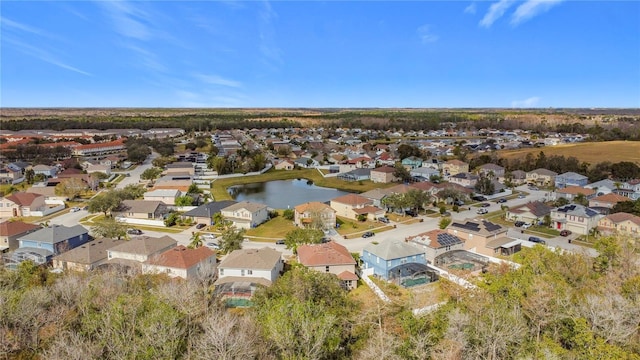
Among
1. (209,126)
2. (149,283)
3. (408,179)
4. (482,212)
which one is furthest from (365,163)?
(209,126)

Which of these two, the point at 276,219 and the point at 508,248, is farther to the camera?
the point at 276,219

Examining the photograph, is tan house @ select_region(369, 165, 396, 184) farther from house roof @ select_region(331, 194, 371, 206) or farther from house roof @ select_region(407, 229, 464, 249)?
house roof @ select_region(407, 229, 464, 249)

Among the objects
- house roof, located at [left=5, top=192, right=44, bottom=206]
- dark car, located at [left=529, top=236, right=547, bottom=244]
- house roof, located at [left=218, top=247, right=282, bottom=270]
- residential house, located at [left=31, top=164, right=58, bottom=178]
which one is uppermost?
residential house, located at [left=31, top=164, right=58, bottom=178]

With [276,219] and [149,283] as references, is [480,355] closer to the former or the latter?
[149,283]

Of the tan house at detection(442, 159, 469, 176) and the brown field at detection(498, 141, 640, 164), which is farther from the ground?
the brown field at detection(498, 141, 640, 164)

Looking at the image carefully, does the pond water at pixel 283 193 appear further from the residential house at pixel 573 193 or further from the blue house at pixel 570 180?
the blue house at pixel 570 180

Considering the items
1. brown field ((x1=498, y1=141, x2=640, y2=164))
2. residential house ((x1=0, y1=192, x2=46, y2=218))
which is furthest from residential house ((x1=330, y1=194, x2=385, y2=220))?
brown field ((x1=498, y1=141, x2=640, y2=164))
